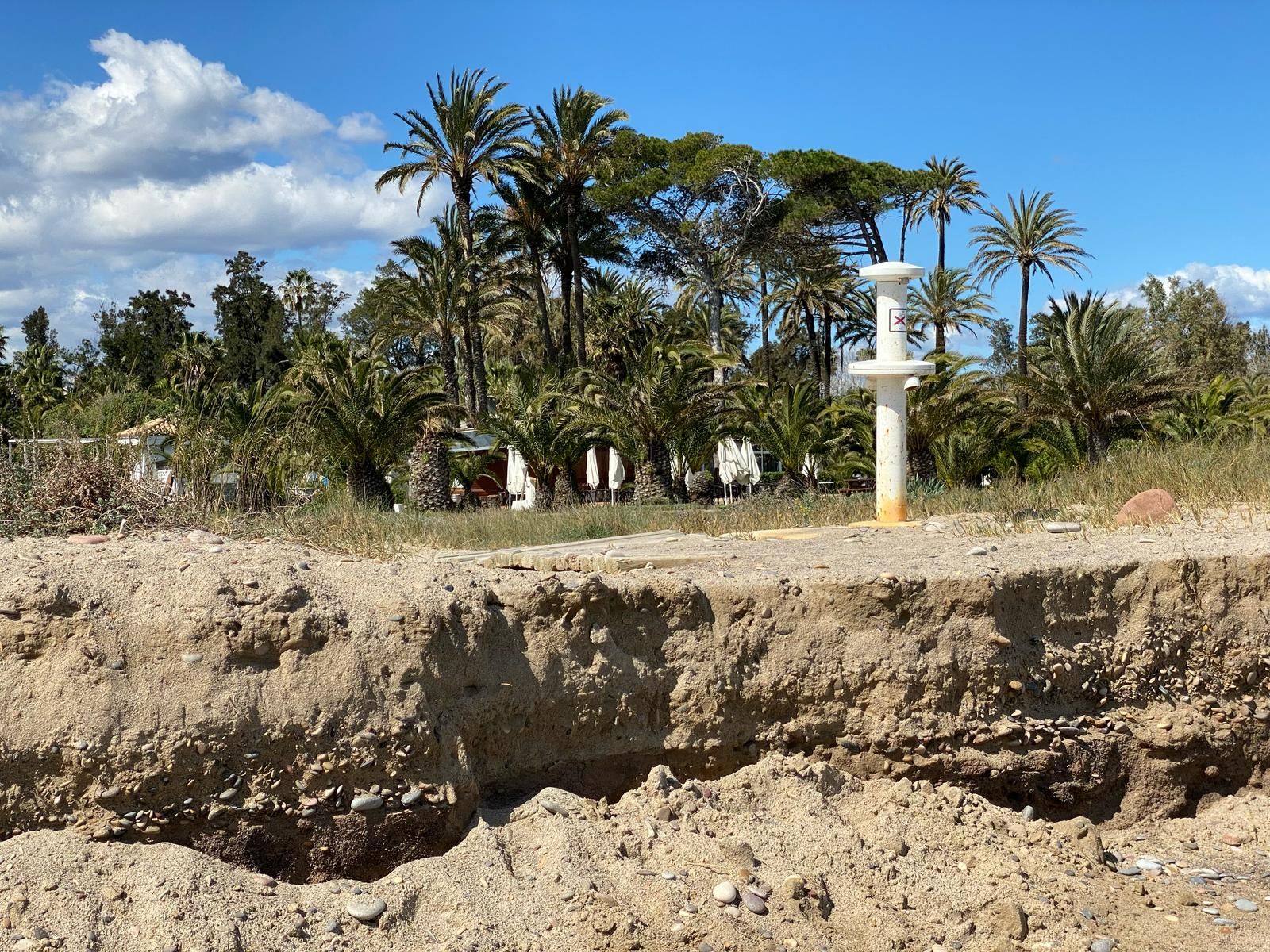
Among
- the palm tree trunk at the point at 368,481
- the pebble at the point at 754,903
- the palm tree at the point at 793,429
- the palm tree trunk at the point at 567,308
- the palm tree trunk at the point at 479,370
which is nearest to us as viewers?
the pebble at the point at 754,903

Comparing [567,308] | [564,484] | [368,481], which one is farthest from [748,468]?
[567,308]

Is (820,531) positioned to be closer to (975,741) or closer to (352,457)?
(975,741)

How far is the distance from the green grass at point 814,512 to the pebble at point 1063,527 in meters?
0.28

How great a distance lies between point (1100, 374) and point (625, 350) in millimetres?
9521

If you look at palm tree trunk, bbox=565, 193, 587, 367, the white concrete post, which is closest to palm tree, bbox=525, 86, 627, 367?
palm tree trunk, bbox=565, 193, 587, 367

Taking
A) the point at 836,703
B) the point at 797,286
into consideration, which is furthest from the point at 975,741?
the point at 797,286

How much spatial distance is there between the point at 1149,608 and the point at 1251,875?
1396 millimetres

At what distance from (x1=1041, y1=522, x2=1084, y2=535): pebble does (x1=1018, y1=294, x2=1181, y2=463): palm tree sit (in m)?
9.55

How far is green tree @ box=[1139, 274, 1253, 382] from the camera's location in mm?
40844

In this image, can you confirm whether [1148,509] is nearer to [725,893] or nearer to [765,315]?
[725,893]

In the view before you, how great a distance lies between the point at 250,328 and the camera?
4188 centimetres

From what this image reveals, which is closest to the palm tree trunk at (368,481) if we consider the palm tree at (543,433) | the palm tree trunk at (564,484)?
the palm tree at (543,433)

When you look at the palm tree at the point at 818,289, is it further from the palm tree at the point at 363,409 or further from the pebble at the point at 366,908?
the pebble at the point at 366,908

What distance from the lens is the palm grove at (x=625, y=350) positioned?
17.3 m
